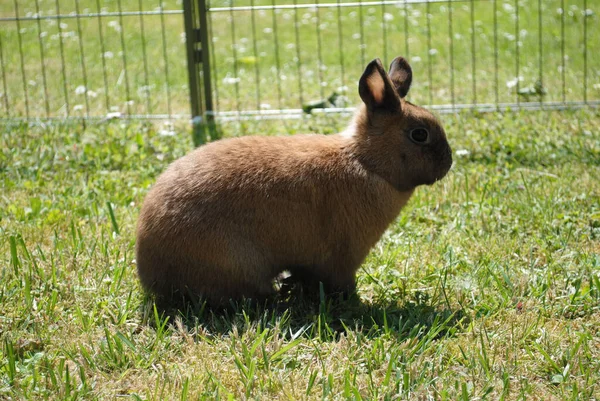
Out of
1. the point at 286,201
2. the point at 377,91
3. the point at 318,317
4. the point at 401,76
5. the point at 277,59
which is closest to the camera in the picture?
the point at 318,317

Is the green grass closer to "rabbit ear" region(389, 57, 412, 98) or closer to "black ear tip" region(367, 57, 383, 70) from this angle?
"rabbit ear" region(389, 57, 412, 98)

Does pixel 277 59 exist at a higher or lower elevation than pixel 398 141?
higher

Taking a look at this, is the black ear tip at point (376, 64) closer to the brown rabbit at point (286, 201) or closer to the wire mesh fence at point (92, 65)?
the brown rabbit at point (286, 201)

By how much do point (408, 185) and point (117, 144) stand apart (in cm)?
272

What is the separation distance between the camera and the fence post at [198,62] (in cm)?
636

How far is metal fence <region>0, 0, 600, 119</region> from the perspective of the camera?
21.9 feet

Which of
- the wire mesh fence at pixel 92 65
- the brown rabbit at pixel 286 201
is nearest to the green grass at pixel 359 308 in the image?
the brown rabbit at pixel 286 201

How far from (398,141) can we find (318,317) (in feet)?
3.02

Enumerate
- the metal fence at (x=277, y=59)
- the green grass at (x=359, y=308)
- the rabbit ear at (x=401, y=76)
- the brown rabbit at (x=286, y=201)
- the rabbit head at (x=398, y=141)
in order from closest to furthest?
1. the green grass at (x=359, y=308)
2. the brown rabbit at (x=286, y=201)
3. the rabbit head at (x=398, y=141)
4. the rabbit ear at (x=401, y=76)
5. the metal fence at (x=277, y=59)

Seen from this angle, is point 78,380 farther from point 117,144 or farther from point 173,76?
point 173,76

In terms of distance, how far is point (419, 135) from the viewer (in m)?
3.81

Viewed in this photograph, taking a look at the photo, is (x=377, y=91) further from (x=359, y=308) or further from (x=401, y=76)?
(x=359, y=308)

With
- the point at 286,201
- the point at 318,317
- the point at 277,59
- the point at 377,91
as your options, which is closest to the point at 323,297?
Result: the point at 318,317

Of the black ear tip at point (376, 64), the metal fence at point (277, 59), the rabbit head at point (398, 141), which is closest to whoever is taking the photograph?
the black ear tip at point (376, 64)
